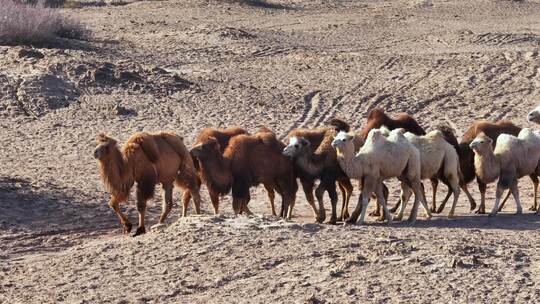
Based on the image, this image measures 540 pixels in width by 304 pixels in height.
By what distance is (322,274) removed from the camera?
10539 millimetres

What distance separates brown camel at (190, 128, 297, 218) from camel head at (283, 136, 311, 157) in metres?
0.29

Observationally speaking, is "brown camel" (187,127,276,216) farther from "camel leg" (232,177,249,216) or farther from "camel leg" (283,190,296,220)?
"camel leg" (283,190,296,220)

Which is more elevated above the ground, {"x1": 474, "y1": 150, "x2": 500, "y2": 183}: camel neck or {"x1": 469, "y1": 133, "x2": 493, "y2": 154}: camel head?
{"x1": 469, "y1": 133, "x2": 493, "y2": 154}: camel head

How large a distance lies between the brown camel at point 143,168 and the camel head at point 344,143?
1.85 meters

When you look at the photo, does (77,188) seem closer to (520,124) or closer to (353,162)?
(353,162)

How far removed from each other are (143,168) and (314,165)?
2128 millimetres

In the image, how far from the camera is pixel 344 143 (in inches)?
544

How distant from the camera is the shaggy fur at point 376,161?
13.9 m

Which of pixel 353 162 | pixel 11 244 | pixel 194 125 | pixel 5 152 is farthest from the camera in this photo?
pixel 194 125

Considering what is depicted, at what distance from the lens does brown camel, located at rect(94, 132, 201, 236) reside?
13.4 m

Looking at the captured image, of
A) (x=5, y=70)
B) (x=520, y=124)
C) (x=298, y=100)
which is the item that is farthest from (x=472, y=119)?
(x=5, y=70)

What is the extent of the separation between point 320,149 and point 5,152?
611cm

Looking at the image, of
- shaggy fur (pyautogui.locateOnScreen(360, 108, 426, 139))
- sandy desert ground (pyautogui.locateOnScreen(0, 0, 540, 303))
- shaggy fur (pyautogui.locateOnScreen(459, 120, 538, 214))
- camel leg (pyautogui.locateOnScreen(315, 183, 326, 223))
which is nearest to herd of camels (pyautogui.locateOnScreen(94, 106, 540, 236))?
camel leg (pyautogui.locateOnScreen(315, 183, 326, 223))

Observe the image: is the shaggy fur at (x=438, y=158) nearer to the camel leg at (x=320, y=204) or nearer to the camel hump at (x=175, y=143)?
the camel leg at (x=320, y=204)
